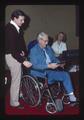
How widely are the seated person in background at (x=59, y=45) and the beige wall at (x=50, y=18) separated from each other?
0.32 ft

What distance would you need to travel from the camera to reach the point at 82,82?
705 centimetres

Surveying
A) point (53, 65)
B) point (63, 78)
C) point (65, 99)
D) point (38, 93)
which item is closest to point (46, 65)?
point (53, 65)

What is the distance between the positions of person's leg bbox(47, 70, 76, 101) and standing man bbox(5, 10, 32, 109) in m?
0.43

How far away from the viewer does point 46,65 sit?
23.4 feet

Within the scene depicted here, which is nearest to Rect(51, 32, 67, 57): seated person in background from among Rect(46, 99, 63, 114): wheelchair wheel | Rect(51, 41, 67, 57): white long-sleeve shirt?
Rect(51, 41, 67, 57): white long-sleeve shirt

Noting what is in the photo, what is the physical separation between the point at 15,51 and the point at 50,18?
0.86 meters

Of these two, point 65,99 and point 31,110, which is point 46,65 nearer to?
point 65,99

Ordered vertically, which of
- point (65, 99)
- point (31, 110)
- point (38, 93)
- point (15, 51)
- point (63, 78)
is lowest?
point (31, 110)

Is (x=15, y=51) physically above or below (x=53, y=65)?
above

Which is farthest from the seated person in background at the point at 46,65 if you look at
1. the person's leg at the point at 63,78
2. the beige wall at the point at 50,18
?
the beige wall at the point at 50,18
